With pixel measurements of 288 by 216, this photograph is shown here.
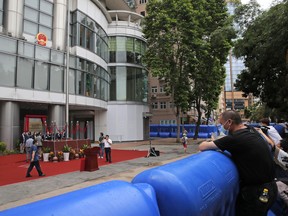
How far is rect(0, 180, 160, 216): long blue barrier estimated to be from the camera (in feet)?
4.73

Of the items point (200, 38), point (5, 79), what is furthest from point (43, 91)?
point (200, 38)

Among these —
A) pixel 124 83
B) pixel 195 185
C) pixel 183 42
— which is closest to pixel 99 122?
pixel 124 83

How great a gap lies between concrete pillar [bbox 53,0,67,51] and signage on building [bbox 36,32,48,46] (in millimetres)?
1306

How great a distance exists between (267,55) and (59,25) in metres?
19.0

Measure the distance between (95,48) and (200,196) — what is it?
30977 mm

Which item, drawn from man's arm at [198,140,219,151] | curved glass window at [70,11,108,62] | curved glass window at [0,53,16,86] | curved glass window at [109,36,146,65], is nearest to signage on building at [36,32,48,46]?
curved glass window at [0,53,16,86]

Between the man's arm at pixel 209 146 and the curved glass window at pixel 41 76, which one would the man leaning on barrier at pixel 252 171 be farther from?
the curved glass window at pixel 41 76

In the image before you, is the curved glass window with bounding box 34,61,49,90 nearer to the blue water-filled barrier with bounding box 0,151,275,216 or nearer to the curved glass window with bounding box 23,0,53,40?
the curved glass window with bounding box 23,0,53,40

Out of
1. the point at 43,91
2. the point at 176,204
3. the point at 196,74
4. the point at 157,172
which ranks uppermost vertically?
the point at 196,74

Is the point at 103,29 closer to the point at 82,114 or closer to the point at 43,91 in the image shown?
the point at 82,114

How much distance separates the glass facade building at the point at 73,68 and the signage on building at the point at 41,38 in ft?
1.05

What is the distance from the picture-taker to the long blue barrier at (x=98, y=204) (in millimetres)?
1441

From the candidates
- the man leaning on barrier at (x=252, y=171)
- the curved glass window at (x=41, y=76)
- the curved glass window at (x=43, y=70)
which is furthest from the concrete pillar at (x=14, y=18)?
the man leaning on barrier at (x=252, y=171)

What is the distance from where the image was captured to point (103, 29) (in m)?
34.8
